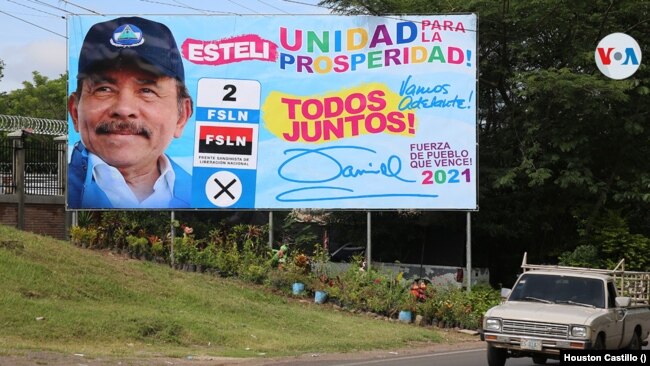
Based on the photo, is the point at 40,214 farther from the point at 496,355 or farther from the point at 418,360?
the point at 496,355

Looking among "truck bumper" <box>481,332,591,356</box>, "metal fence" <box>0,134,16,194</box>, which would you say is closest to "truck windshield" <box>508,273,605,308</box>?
"truck bumper" <box>481,332,591,356</box>

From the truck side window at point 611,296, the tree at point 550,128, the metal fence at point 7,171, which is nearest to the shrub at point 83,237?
the metal fence at point 7,171

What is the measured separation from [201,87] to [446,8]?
312 inches

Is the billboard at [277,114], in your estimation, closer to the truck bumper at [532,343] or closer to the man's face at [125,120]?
the man's face at [125,120]

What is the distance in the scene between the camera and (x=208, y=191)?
2575 centimetres

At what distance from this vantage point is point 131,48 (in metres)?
25.9

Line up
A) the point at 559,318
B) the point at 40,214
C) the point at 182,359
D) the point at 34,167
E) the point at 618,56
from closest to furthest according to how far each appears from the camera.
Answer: the point at 559,318, the point at 182,359, the point at 40,214, the point at 34,167, the point at 618,56

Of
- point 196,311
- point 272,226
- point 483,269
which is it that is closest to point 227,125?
point 272,226

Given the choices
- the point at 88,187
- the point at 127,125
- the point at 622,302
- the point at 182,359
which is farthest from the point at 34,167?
the point at 622,302

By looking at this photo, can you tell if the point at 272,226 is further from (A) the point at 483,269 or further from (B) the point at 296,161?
(A) the point at 483,269

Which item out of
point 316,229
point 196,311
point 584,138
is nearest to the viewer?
point 196,311

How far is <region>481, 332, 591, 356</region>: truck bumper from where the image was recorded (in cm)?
1404

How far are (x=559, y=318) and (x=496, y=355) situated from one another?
1.32 meters

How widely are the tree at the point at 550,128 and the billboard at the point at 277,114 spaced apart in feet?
7.71
